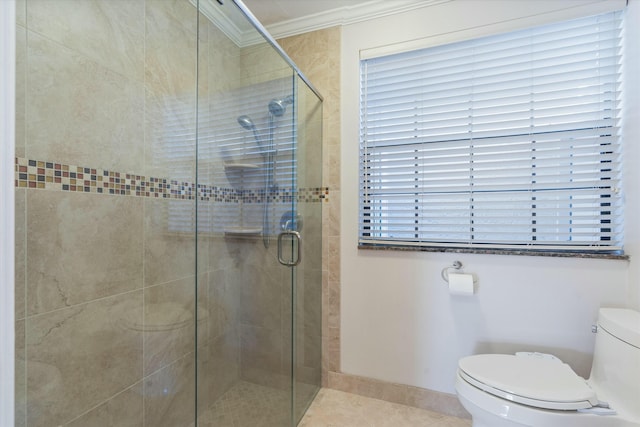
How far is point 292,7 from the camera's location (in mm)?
1891

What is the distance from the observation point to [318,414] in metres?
1.74

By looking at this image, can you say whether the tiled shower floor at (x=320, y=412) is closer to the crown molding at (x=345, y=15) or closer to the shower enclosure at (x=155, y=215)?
the shower enclosure at (x=155, y=215)

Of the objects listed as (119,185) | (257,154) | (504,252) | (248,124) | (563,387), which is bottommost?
(563,387)

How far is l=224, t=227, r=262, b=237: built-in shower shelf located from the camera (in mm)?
1314

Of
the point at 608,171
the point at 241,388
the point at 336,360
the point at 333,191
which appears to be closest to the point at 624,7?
the point at 608,171

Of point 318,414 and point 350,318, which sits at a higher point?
point 350,318

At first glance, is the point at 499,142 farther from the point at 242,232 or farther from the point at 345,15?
the point at 242,232

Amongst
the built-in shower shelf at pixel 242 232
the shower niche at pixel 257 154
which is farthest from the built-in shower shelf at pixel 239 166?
the built-in shower shelf at pixel 242 232

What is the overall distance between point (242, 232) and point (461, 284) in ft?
3.81

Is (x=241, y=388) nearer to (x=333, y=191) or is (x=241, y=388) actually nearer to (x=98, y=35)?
(x=333, y=191)

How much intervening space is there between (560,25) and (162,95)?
2.02 metres

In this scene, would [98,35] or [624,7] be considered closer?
[98,35]

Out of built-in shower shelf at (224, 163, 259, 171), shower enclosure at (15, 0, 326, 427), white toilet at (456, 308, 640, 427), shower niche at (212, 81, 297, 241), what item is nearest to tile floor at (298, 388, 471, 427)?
shower enclosure at (15, 0, 326, 427)

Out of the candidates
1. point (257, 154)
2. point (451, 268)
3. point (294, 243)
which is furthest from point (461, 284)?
point (257, 154)
